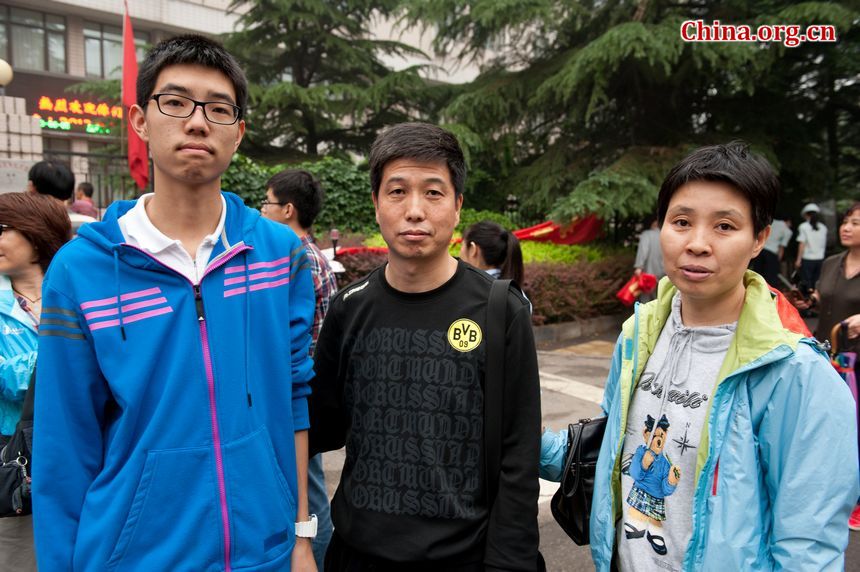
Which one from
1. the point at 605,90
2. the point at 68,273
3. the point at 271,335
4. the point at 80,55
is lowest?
the point at 271,335

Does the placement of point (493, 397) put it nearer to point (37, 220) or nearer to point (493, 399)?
point (493, 399)

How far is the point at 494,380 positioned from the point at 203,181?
97cm

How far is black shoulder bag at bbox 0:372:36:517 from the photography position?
1.97m

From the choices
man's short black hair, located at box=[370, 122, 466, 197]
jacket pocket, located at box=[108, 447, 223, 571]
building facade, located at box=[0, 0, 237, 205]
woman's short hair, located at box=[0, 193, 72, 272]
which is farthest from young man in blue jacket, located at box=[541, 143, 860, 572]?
building facade, located at box=[0, 0, 237, 205]

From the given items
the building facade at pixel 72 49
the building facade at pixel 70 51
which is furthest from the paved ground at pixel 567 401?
the building facade at pixel 70 51

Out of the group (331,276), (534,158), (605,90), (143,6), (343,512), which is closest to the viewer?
(343,512)

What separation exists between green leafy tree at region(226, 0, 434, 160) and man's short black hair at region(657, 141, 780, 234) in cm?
1353

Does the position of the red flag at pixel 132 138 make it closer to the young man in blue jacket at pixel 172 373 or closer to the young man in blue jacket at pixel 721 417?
the young man in blue jacket at pixel 172 373

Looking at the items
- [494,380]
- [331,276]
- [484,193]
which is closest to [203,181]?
[494,380]

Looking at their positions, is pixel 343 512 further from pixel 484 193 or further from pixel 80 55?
pixel 80 55

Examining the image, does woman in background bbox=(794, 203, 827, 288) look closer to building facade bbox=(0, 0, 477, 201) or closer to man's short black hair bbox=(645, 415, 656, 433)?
man's short black hair bbox=(645, 415, 656, 433)

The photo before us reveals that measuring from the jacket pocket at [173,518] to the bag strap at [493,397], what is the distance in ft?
2.43

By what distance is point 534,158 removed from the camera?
13.7 m

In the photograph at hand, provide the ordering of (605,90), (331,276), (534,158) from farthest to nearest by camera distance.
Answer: (534,158)
(605,90)
(331,276)
